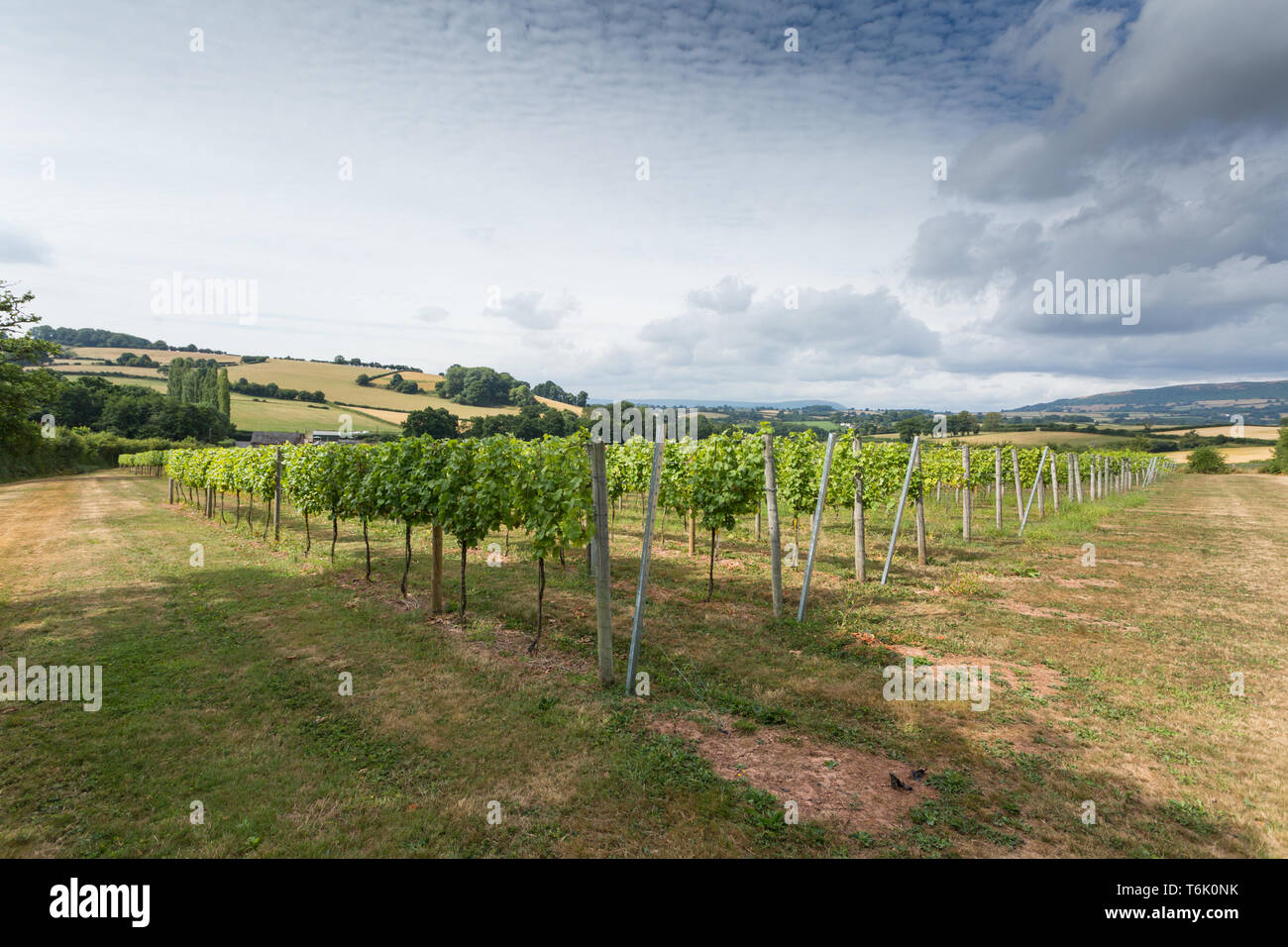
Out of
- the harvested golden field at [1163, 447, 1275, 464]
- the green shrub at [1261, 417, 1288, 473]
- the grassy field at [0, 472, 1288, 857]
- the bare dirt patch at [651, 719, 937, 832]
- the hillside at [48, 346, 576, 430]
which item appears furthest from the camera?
the hillside at [48, 346, 576, 430]

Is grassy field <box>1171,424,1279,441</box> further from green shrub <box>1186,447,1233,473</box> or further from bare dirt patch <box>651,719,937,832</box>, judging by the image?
bare dirt patch <box>651,719,937,832</box>

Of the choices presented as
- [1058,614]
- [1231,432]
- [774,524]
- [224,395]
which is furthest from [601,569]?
[1231,432]

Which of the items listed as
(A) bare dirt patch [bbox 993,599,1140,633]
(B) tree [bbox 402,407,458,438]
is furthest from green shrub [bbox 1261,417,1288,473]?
(B) tree [bbox 402,407,458,438]

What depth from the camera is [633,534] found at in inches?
699

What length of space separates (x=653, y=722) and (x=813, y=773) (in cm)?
174

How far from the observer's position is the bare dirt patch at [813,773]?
4.42m

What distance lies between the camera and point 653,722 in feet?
19.4

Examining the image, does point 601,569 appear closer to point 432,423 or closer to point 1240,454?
point 432,423

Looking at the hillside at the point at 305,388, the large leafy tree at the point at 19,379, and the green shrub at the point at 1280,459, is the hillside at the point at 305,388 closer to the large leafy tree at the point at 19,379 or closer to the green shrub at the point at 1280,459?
the large leafy tree at the point at 19,379

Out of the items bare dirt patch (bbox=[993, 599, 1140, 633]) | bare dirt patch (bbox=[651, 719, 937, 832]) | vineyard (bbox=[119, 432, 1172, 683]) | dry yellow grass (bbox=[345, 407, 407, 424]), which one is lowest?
bare dirt patch (bbox=[651, 719, 937, 832])

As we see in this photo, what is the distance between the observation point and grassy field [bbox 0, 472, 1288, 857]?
4188 mm

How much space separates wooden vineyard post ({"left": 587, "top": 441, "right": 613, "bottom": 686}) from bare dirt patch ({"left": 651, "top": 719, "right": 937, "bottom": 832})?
1.15 metres

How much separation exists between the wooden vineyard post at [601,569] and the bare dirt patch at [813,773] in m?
1.15
